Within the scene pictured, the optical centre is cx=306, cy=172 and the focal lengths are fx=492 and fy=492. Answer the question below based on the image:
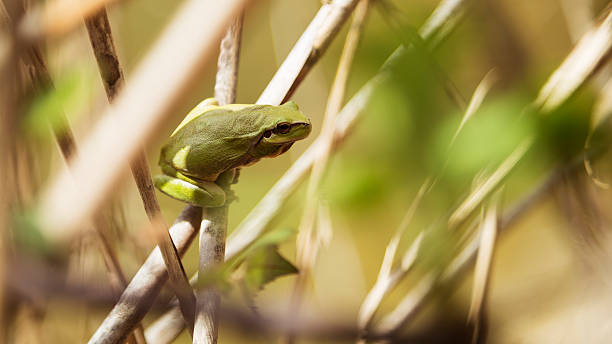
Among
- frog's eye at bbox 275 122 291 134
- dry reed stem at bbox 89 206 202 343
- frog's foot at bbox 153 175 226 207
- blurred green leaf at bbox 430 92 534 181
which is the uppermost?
frog's eye at bbox 275 122 291 134

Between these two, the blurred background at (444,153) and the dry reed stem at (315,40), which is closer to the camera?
the blurred background at (444,153)

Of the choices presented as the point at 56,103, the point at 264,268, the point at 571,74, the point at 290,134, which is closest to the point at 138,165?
the point at 56,103

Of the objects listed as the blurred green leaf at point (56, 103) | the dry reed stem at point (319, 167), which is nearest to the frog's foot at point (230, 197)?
the dry reed stem at point (319, 167)

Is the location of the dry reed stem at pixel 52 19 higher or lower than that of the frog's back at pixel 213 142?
higher

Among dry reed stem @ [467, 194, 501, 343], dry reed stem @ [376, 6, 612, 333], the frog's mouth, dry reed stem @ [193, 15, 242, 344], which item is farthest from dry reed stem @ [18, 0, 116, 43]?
dry reed stem @ [467, 194, 501, 343]

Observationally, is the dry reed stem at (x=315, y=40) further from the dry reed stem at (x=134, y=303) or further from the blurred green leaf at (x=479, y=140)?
the blurred green leaf at (x=479, y=140)

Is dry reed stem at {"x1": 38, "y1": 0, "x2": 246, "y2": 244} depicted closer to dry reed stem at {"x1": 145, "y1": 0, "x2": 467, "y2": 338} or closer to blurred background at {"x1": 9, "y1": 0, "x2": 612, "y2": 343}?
blurred background at {"x1": 9, "y1": 0, "x2": 612, "y2": 343}

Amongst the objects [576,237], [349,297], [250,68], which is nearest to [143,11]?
[250,68]
